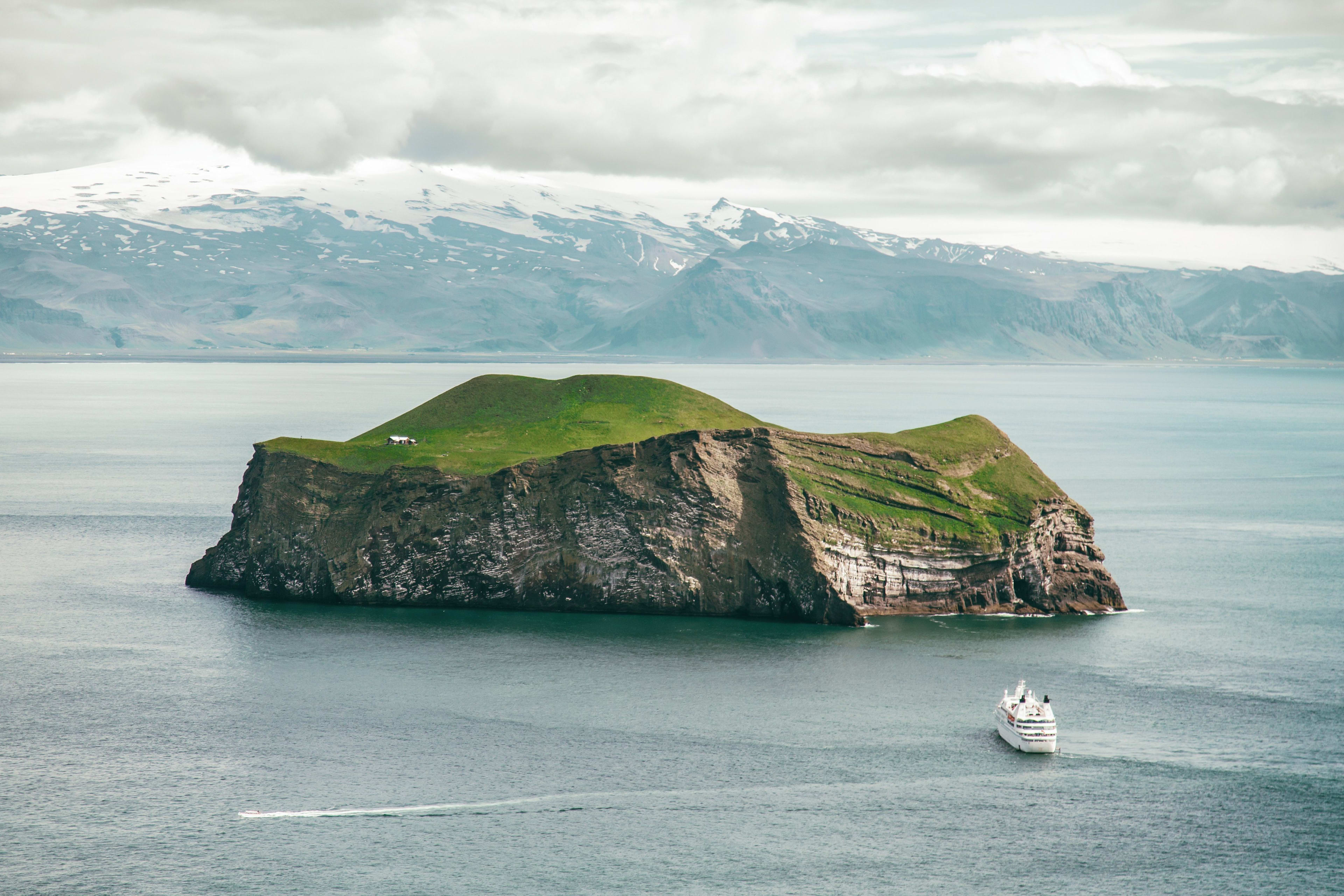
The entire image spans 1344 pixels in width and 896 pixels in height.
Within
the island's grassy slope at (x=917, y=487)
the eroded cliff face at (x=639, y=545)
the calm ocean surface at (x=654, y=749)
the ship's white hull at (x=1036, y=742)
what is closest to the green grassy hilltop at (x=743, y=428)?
the island's grassy slope at (x=917, y=487)

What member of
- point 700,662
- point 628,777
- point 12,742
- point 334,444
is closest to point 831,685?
point 700,662

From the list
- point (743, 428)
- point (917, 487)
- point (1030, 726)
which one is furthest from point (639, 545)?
point (1030, 726)

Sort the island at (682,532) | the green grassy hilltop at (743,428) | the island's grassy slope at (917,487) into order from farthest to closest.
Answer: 1. the green grassy hilltop at (743,428)
2. the island's grassy slope at (917,487)
3. the island at (682,532)

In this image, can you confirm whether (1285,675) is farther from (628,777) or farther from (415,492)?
(415,492)

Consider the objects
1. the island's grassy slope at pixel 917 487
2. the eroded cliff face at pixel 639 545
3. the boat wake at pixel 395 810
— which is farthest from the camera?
the island's grassy slope at pixel 917 487

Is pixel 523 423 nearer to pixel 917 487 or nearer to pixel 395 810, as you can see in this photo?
pixel 917 487

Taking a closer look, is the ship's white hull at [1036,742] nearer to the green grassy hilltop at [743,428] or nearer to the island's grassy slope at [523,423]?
the green grassy hilltop at [743,428]

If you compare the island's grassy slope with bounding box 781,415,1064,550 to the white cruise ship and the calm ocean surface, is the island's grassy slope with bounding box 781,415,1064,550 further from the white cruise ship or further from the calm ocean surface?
the white cruise ship
